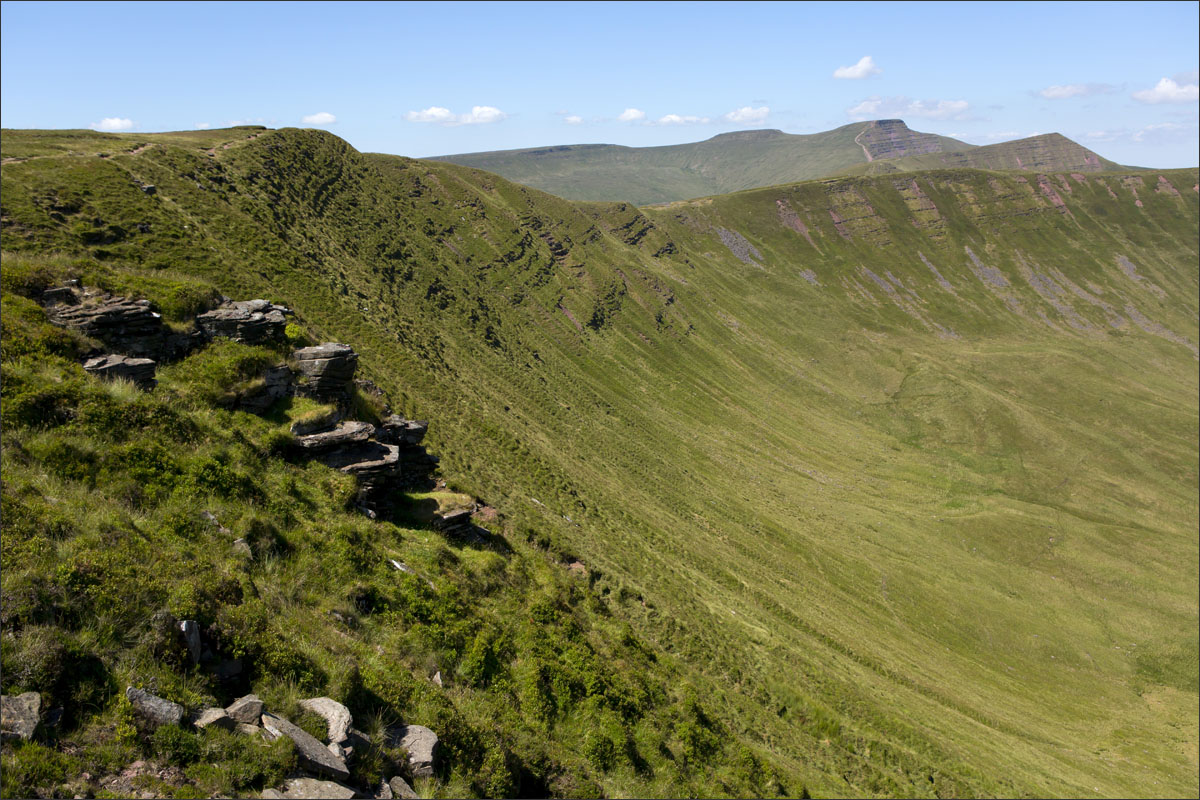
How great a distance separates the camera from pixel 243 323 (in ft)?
80.9

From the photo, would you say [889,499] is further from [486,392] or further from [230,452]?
[230,452]

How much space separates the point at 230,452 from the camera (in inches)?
736

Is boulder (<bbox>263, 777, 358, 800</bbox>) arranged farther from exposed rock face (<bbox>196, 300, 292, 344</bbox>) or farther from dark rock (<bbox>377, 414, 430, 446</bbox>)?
exposed rock face (<bbox>196, 300, 292, 344</bbox>)

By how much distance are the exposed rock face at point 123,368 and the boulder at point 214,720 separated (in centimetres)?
1395

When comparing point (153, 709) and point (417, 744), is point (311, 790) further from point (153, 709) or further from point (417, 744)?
point (417, 744)

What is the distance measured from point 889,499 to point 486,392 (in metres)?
76.2

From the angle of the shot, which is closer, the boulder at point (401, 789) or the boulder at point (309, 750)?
the boulder at point (309, 750)

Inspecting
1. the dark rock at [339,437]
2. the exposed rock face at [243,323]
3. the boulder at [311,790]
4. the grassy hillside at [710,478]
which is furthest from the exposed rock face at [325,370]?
the boulder at [311,790]

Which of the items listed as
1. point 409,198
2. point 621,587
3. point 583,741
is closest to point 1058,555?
point 621,587

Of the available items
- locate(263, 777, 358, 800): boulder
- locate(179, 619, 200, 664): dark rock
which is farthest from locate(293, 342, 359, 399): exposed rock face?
locate(263, 777, 358, 800): boulder

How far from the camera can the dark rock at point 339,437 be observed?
878 inches

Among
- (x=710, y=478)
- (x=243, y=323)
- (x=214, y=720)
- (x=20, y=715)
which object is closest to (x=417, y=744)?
(x=214, y=720)

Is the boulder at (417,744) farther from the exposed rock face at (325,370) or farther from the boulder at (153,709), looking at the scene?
the exposed rock face at (325,370)

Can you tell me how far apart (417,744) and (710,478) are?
78079 millimetres
